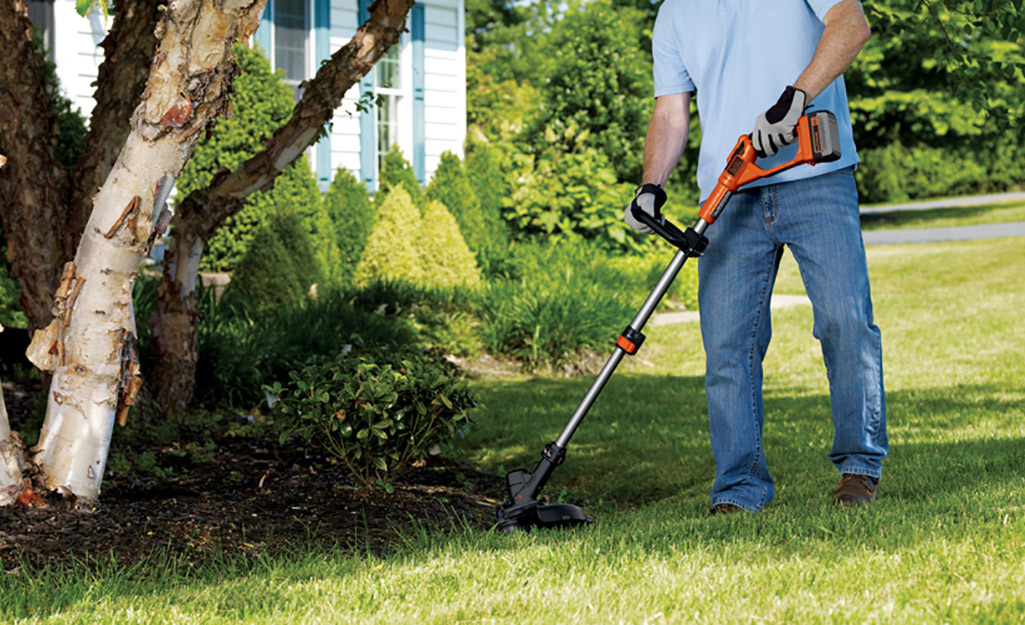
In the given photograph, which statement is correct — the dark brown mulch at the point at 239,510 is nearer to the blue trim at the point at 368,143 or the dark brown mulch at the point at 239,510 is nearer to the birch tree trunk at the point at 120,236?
the birch tree trunk at the point at 120,236

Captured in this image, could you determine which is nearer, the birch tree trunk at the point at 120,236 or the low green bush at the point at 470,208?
the birch tree trunk at the point at 120,236

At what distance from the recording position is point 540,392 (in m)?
7.28

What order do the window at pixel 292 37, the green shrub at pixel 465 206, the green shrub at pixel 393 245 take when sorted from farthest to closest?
the green shrub at pixel 465 206 < the window at pixel 292 37 < the green shrub at pixel 393 245

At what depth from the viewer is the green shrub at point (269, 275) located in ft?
28.0

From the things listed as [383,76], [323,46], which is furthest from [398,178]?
[323,46]

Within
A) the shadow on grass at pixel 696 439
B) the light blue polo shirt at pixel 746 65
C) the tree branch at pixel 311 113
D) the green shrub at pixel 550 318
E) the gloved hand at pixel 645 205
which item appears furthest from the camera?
the green shrub at pixel 550 318

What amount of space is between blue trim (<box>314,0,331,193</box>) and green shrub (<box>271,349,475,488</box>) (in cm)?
709

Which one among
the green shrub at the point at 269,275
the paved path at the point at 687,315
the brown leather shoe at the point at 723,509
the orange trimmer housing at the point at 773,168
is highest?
the orange trimmer housing at the point at 773,168

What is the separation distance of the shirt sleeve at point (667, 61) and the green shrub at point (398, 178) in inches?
306

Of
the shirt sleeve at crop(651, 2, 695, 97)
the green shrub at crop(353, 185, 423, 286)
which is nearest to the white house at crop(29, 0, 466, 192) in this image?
the green shrub at crop(353, 185, 423, 286)

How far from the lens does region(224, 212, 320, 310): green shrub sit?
8.55 meters

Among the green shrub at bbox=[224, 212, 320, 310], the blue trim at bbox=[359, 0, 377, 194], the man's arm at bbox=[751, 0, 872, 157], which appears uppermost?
the blue trim at bbox=[359, 0, 377, 194]

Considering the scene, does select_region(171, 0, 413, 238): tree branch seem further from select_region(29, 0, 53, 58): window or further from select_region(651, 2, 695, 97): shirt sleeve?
select_region(29, 0, 53, 58): window

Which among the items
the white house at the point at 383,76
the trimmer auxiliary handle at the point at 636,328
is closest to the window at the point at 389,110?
the white house at the point at 383,76
